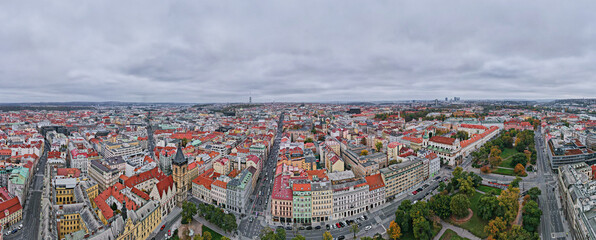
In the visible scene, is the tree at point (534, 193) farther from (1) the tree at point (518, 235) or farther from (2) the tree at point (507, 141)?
(2) the tree at point (507, 141)

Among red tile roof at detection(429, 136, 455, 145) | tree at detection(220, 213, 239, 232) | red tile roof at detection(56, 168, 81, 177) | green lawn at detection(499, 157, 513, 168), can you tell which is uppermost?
red tile roof at detection(429, 136, 455, 145)

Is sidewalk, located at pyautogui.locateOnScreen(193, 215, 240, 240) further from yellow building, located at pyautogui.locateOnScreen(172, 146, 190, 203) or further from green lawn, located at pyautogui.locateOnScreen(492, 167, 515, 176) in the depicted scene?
green lawn, located at pyautogui.locateOnScreen(492, 167, 515, 176)

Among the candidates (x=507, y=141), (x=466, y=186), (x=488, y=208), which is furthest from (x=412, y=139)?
(x=488, y=208)

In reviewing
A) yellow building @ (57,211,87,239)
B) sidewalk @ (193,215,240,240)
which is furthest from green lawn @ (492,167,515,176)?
yellow building @ (57,211,87,239)

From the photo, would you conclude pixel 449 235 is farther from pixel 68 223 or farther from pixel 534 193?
pixel 68 223

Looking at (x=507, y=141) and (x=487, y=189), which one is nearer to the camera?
(x=487, y=189)

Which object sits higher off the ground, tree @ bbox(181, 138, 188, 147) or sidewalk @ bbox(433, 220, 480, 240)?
tree @ bbox(181, 138, 188, 147)

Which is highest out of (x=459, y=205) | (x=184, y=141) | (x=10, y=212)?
(x=184, y=141)
